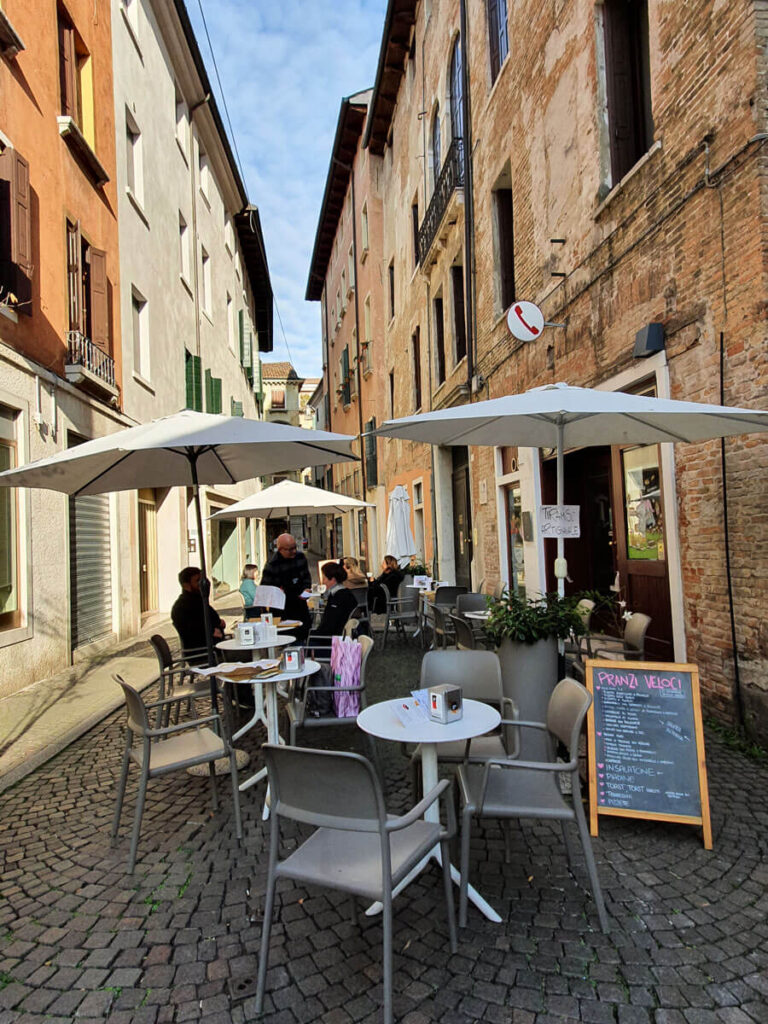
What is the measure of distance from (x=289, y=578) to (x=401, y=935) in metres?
4.85

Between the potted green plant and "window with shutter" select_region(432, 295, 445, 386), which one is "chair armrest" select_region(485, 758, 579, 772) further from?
"window with shutter" select_region(432, 295, 445, 386)

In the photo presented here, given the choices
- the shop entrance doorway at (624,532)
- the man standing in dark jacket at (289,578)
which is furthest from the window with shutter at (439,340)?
the man standing in dark jacket at (289,578)

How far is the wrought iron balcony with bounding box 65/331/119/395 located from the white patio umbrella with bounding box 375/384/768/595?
5567mm

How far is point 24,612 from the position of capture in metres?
7.16

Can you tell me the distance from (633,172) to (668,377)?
2.03 meters

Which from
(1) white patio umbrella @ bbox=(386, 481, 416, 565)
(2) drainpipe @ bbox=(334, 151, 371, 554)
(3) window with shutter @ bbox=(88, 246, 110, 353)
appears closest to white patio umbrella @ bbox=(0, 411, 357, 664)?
(3) window with shutter @ bbox=(88, 246, 110, 353)

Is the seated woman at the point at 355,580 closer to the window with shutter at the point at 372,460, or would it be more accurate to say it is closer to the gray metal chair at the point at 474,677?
the gray metal chair at the point at 474,677

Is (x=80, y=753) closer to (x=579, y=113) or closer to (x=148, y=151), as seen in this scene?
(x=579, y=113)

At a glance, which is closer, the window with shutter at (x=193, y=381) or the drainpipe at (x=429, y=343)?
the drainpipe at (x=429, y=343)

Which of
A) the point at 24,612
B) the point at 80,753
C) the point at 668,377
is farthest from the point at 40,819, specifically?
the point at 668,377

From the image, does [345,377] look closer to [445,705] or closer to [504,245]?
[504,245]

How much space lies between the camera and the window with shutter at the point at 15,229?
21.6ft

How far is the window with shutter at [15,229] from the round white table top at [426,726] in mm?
6320

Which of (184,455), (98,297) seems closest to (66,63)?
(98,297)
